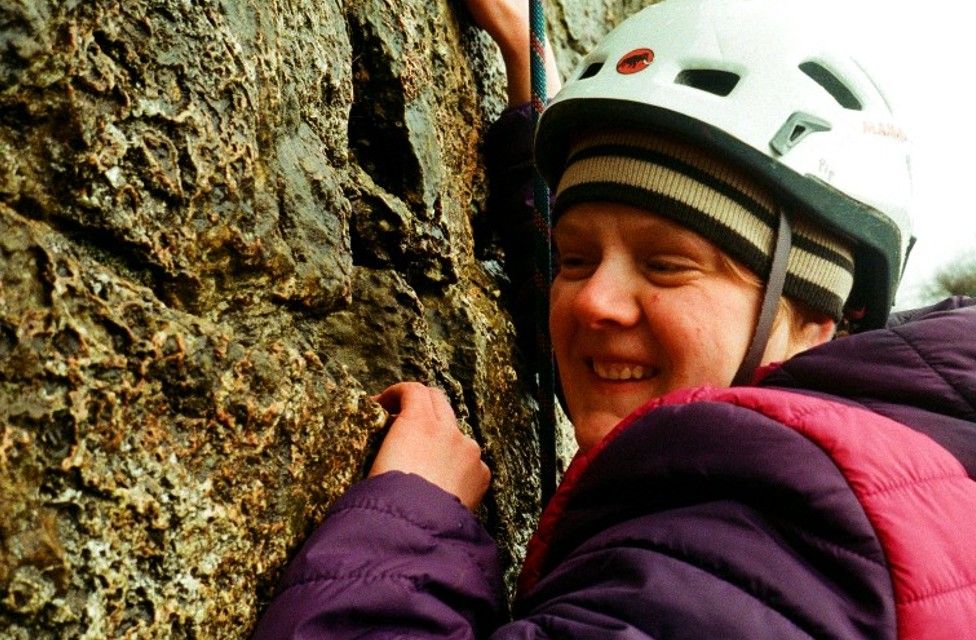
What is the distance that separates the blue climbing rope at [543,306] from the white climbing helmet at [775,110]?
0.23m

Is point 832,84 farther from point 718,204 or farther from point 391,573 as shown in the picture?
point 391,573

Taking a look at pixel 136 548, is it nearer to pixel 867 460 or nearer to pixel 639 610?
pixel 639 610

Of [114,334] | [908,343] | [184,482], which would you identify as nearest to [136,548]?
[184,482]

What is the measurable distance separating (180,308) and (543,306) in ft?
4.67

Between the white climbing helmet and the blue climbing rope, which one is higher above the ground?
the white climbing helmet

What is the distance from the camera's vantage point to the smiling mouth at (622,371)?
224 cm

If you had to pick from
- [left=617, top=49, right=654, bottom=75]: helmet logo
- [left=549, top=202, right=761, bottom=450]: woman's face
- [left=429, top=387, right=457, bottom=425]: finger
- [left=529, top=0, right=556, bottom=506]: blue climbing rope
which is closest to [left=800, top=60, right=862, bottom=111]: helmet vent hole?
[left=617, top=49, right=654, bottom=75]: helmet logo

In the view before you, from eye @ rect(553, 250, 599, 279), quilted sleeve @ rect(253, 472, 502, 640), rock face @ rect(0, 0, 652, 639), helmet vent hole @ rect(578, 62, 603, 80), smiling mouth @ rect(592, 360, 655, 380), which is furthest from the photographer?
helmet vent hole @ rect(578, 62, 603, 80)

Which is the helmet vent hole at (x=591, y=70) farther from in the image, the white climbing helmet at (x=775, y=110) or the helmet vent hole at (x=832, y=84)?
the helmet vent hole at (x=832, y=84)

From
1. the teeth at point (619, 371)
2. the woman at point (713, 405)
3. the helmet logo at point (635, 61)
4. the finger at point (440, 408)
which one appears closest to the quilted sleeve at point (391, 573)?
the woman at point (713, 405)

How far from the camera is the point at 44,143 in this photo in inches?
53.5

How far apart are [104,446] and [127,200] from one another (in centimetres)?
46

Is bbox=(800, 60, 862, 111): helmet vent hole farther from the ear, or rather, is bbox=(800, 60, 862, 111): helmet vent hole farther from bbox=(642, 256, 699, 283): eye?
bbox=(642, 256, 699, 283): eye

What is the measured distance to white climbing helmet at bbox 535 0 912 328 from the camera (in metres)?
2.21
